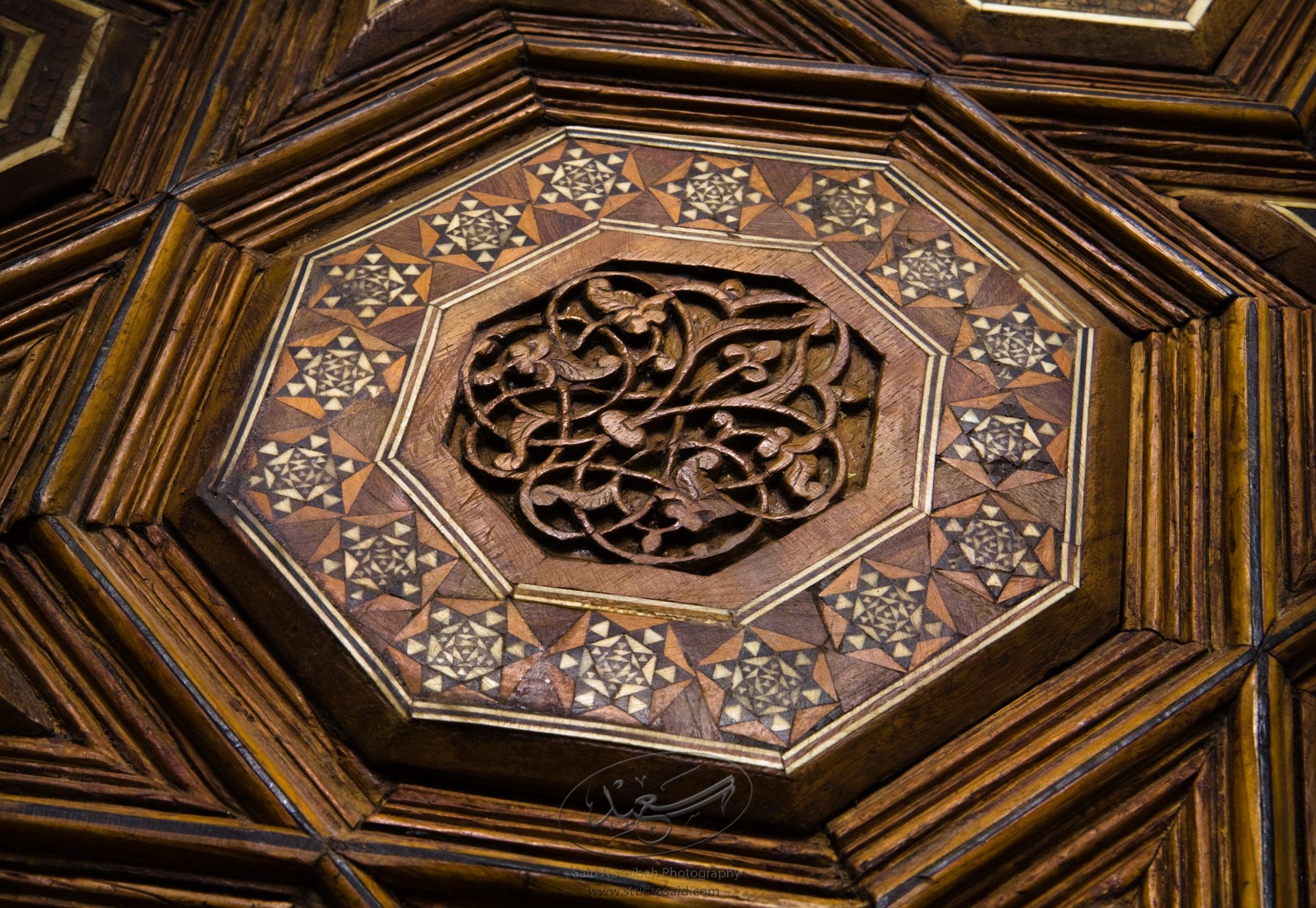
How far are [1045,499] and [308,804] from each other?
147 cm

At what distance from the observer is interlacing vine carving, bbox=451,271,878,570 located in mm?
2379

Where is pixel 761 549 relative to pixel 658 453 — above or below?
below

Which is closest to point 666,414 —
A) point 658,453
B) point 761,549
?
point 658,453

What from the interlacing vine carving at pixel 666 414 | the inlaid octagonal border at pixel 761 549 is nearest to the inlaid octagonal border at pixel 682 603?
the inlaid octagonal border at pixel 761 549

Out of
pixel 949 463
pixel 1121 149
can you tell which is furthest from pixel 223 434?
pixel 1121 149

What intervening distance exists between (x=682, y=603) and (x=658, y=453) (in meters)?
0.35

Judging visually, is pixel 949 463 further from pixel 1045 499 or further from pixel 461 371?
pixel 461 371

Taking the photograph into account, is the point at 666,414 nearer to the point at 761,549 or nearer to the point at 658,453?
the point at 658,453

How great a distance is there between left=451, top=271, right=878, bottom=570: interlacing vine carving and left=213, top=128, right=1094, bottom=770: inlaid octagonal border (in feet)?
0.41

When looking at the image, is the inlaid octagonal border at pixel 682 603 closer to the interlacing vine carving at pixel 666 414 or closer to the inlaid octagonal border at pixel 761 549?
the inlaid octagonal border at pixel 761 549

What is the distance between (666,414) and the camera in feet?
8.28

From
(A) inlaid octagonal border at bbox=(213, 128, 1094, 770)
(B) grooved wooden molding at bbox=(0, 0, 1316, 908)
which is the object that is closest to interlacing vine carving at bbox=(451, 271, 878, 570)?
(B) grooved wooden molding at bbox=(0, 0, 1316, 908)

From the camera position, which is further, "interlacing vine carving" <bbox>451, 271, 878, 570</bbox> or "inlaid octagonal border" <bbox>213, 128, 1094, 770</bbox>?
"interlacing vine carving" <bbox>451, 271, 878, 570</bbox>

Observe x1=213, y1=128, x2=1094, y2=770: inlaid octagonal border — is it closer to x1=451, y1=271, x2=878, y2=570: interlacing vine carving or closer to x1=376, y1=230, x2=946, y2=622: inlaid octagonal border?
x1=376, y1=230, x2=946, y2=622: inlaid octagonal border
